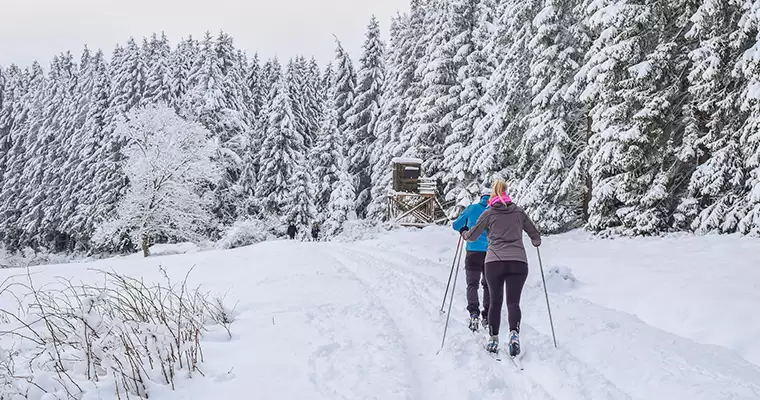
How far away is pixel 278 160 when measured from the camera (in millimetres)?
36562

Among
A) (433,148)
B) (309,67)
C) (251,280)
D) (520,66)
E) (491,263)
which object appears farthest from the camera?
(309,67)

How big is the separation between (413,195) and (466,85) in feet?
20.5

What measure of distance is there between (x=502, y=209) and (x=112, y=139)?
36248mm

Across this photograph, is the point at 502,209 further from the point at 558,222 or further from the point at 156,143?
the point at 156,143

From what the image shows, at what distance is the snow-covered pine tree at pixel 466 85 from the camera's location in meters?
21.7

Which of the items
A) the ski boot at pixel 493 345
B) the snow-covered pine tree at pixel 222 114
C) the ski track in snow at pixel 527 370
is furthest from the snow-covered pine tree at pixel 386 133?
the ski boot at pixel 493 345

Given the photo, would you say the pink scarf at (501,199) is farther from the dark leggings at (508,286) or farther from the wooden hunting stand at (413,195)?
the wooden hunting stand at (413,195)

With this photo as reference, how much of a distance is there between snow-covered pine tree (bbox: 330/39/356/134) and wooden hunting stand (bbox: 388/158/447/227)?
464 inches

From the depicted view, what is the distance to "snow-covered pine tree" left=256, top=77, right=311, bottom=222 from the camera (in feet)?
119

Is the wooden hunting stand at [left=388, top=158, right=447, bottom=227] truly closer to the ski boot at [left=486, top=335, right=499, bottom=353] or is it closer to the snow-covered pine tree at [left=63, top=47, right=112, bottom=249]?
the ski boot at [left=486, top=335, right=499, bottom=353]

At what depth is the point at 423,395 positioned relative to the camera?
411 cm

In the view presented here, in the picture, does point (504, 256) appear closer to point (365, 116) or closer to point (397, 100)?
point (397, 100)

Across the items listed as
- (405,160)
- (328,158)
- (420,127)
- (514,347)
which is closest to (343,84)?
(328,158)

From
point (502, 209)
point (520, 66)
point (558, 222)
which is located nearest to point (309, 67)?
point (520, 66)
